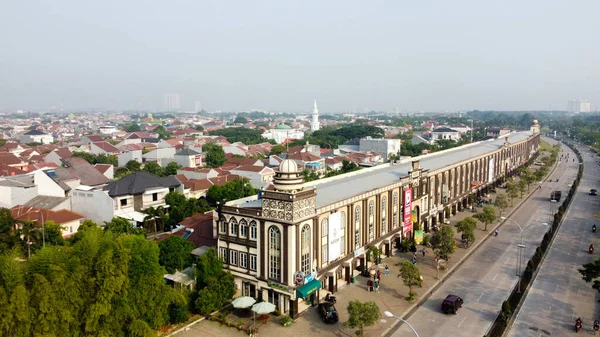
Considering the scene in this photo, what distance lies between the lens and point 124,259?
875 inches

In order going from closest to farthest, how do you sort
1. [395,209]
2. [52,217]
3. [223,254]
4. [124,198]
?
1. [223,254]
2. [395,209]
3. [52,217]
4. [124,198]

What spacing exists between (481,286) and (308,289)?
14.4m

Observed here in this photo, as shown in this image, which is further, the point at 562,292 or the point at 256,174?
the point at 256,174

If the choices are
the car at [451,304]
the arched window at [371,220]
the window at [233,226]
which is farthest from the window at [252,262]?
the car at [451,304]

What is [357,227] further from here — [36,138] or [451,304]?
[36,138]

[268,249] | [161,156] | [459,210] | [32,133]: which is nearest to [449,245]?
[268,249]

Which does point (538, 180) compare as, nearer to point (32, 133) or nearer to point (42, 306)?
point (42, 306)

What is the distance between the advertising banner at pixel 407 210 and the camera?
41875 mm

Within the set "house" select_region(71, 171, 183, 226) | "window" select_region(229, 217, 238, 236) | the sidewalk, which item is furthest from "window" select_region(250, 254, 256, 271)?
"house" select_region(71, 171, 183, 226)

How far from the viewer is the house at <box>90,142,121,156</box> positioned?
104 metres

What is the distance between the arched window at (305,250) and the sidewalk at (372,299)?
3017 millimetres

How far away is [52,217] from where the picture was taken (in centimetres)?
4234

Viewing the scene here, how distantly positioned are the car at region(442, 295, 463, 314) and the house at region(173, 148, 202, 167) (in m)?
67.7

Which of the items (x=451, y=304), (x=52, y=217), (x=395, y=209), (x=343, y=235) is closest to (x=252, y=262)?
(x=343, y=235)
